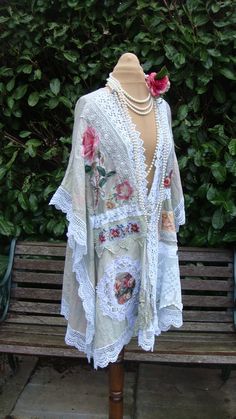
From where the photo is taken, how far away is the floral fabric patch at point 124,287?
1.78m

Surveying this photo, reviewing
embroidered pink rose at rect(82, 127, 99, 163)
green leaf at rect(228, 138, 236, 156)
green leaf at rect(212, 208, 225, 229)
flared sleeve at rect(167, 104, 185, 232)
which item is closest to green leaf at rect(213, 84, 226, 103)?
green leaf at rect(228, 138, 236, 156)

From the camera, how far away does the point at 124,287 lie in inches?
71.1

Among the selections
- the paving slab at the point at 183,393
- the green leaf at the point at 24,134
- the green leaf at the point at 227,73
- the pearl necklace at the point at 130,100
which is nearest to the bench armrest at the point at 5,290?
the green leaf at the point at 24,134

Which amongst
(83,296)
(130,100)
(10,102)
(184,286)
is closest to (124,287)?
(83,296)

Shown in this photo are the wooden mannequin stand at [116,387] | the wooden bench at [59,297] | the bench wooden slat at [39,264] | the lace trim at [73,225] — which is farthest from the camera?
the bench wooden slat at [39,264]

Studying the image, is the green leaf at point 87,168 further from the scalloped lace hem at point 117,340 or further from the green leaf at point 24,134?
the green leaf at point 24,134

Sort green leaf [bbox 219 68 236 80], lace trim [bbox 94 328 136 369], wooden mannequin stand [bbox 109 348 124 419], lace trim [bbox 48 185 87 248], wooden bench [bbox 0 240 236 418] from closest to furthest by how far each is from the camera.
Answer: lace trim [bbox 48 185 87 248] → lace trim [bbox 94 328 136 369] → wooden mannequin stand [bbox 109 348 124 419] → wooden bench [bbox 0 240 236 418] → green leaf [bbox 219 68 236 80]

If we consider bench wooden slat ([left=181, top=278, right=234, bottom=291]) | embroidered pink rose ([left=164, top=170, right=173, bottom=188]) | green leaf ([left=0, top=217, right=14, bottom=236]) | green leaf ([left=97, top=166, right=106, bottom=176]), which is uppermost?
green leaf ([left=97, top=166, right=106, bottom=176])

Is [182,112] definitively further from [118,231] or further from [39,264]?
[118,231]

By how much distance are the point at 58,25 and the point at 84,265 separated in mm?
1821

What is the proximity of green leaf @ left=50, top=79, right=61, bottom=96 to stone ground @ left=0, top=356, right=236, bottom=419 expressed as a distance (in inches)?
67.8

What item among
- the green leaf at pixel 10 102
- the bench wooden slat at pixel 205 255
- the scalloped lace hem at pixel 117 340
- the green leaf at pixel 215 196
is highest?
the green leaf at pixel 10 102

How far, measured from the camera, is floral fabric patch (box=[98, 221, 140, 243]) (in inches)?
68.5

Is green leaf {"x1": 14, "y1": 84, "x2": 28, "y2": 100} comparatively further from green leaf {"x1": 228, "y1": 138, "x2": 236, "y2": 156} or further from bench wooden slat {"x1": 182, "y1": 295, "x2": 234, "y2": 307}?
bench wooden slat {"x1": 182, "y1": 295, "x2": 234, "y2": 307}
